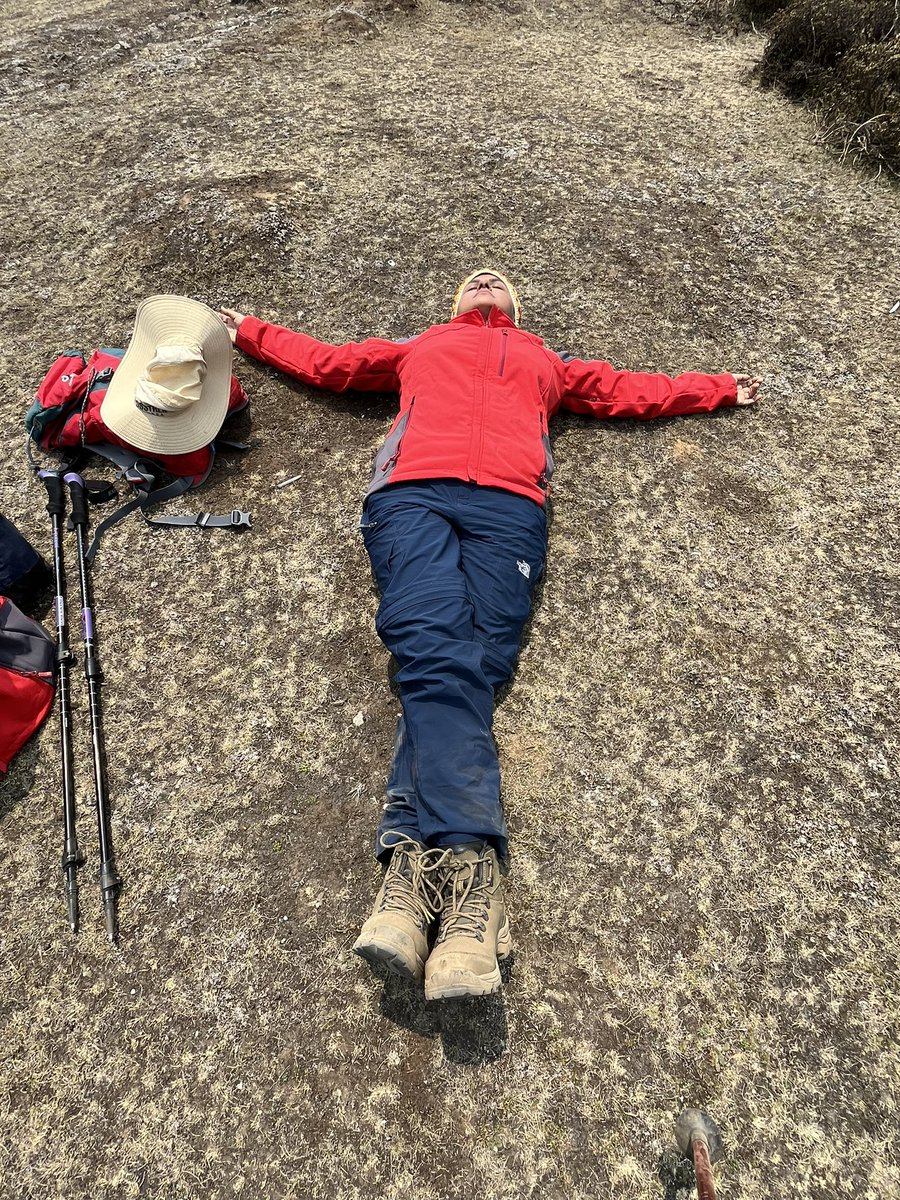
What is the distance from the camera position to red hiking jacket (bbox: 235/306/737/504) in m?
4.48

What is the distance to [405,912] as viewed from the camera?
122 inches

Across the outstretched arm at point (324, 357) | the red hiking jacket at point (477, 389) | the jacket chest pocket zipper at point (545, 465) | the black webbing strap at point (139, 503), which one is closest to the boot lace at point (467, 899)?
the red hiking jacket at point (477, 389)

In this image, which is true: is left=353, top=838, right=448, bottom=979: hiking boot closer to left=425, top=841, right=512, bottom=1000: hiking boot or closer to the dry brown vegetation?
left=425, top=841, right=512, bottom=1000: hiking boot

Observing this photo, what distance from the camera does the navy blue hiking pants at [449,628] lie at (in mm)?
3283

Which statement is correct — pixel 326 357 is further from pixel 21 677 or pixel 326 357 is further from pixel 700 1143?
pixel 700 1143

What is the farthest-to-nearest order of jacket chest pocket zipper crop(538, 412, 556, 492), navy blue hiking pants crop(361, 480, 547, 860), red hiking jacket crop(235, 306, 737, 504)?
1. jacket chest pocket zipper crop(538, 412, 556, 492)
2. red hiking jacket crop(235, 306, 737, 504)
3. navy blue hiking pants crop(361, 480, 547, 860)

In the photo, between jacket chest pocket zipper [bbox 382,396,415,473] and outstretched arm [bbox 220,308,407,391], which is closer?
jacket chest pocket zipper [bbox 382,396,415,473]

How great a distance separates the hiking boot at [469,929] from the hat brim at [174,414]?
3481 mm

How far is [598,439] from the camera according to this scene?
17.5 feet

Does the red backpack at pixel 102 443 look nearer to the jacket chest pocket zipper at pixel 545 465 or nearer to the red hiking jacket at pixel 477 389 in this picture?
the red hiking jacket at pixel 477 389

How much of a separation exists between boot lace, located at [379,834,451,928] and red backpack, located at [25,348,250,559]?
8.72 feet

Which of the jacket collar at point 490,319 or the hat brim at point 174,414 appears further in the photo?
the jacket collar at point 490,319

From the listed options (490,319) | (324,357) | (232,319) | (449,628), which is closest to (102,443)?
(232,319)

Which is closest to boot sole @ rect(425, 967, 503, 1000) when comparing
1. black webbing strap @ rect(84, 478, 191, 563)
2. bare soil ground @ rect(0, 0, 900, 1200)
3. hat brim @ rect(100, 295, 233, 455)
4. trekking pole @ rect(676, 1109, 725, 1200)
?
bare soil ground @ rect(0, 0, 900, 1200)
